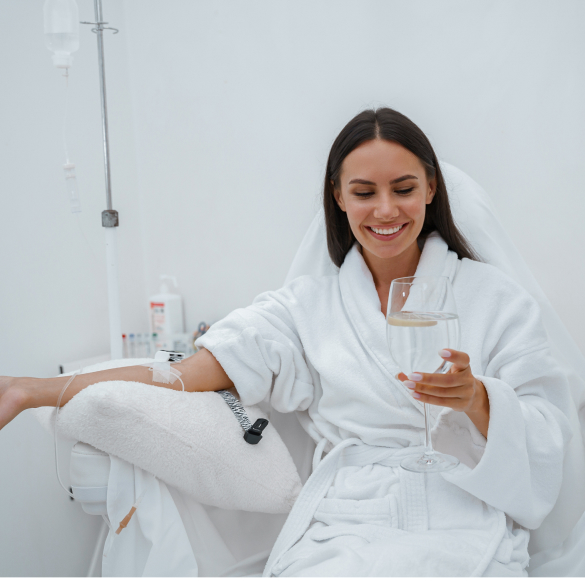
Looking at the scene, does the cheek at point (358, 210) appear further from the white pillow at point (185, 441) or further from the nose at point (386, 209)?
the white pillow at point (185, 441)

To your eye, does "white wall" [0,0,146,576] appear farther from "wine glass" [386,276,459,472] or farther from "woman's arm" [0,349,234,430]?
"wine glass" [386,276,459,472]

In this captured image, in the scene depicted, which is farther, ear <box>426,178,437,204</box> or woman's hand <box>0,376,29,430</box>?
ear <box>426,178,437,204</box>

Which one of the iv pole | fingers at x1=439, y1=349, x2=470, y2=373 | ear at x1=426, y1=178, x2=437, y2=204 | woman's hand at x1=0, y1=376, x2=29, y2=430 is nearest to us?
fingers at x1=439, y1=349, x2=470, y2=373

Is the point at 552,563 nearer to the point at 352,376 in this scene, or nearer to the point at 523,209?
the point at 352,376

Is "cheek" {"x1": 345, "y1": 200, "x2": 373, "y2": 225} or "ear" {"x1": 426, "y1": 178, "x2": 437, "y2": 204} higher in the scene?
"ear" {"x1": 426, "y1": 178, "x2": 437, "y2": 204}

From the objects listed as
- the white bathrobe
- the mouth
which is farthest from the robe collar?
the mouth

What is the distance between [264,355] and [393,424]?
0.30 metres

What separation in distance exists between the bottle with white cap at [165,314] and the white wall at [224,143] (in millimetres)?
68

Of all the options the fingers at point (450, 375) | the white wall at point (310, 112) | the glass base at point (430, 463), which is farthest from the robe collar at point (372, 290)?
the white wall at point (310, 112)

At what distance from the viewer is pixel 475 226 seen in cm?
135

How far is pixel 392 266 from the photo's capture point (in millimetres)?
1303

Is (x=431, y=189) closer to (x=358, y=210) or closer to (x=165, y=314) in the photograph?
(x=358, y=210)

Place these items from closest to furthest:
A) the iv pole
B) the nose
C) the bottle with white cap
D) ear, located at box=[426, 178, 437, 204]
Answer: the nose < ear, located at box=[426, 178, 437, 204] < the iv pole < the bottle with white cap

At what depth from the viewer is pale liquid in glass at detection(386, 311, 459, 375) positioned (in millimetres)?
737
